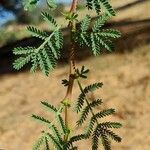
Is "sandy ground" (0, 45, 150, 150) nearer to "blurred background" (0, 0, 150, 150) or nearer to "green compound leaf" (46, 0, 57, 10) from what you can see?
"blurred background" (0, 0, 150, 150)

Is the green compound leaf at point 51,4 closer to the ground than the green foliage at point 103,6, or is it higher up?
higher up

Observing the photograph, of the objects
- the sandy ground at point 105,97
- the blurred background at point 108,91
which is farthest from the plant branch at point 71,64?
the sandy ground at point 105,97

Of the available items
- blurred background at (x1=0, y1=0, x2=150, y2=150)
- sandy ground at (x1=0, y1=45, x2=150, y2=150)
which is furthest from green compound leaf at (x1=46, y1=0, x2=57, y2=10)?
sandy ground at (x1=0, y1=45, x2=150, y2=150)

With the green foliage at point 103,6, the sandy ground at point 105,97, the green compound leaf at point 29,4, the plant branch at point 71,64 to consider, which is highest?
the sandy ground at point 105,97

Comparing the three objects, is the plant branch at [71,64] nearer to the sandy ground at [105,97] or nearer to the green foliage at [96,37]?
the green foliage at [96,37]

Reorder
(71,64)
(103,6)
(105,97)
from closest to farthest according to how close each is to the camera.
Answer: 1. (71,64)
2. (103,6)
3. (105,97)

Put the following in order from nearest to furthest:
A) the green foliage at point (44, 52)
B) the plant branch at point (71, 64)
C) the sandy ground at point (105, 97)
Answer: the plant branch at point (71, 64) → the green foliage at point (44, 52) → the sandy ground at point (105, 97)

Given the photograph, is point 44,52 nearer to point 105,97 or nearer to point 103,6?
point 103,6

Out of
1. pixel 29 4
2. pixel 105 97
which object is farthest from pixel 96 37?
pixel 105 97

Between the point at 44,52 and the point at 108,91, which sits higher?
the point at 108,91
